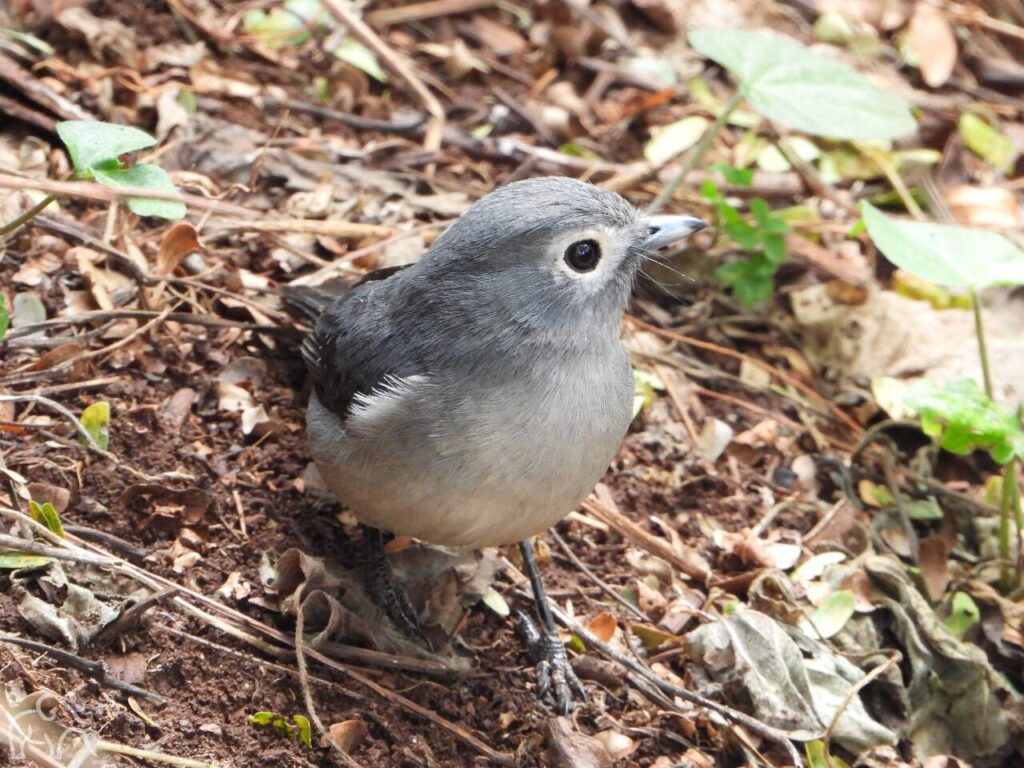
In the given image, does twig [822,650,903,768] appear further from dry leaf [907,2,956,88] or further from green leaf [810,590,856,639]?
dry leaf [907,2,956,88]

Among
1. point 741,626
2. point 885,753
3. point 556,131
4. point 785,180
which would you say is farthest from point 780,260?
point 885,753

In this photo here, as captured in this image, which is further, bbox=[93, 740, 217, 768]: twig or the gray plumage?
the gray plumage

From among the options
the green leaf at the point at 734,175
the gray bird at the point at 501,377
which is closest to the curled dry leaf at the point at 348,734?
the gray bird at the point at 501,377

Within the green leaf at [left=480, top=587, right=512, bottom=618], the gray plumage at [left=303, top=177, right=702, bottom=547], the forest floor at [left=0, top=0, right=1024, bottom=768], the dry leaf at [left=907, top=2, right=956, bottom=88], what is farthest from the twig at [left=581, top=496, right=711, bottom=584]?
the dry leaf at [left=907, top=2, right=956, bottom=88]

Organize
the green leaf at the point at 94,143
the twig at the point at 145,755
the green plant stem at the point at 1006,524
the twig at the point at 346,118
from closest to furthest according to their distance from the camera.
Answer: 1. the twig at the point at 145,755
2. the green leaf at the point at 94,143
3. the green plant stem at the point at 1006,524
4. the twig at the point at 346,118

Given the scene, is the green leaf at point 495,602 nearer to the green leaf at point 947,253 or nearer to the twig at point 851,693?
the twig at point 851,693

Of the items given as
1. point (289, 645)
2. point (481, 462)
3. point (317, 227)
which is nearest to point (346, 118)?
point (317, 227)

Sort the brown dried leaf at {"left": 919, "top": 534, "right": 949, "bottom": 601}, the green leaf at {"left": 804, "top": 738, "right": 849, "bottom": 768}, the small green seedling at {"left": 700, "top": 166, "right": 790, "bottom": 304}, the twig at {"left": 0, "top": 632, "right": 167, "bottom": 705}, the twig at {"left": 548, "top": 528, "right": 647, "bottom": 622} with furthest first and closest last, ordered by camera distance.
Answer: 1. the small green seedling at {"left": 700, "top": 166, "right": 790, "bottom": 304}
2. the brown dried leaf at {"left": 919, "top": 534, "right": 949, "bottom": 601}
3. the twig at {"left": 548, "top": 528, "right": 647, "bottom": 622}
4. the green leaf at {"left": 804, "top": 738, "right": 849, "bottom": 768}
5. the twig at {"left": 0, "top": 632, "right": 167, "bottom": 705}
